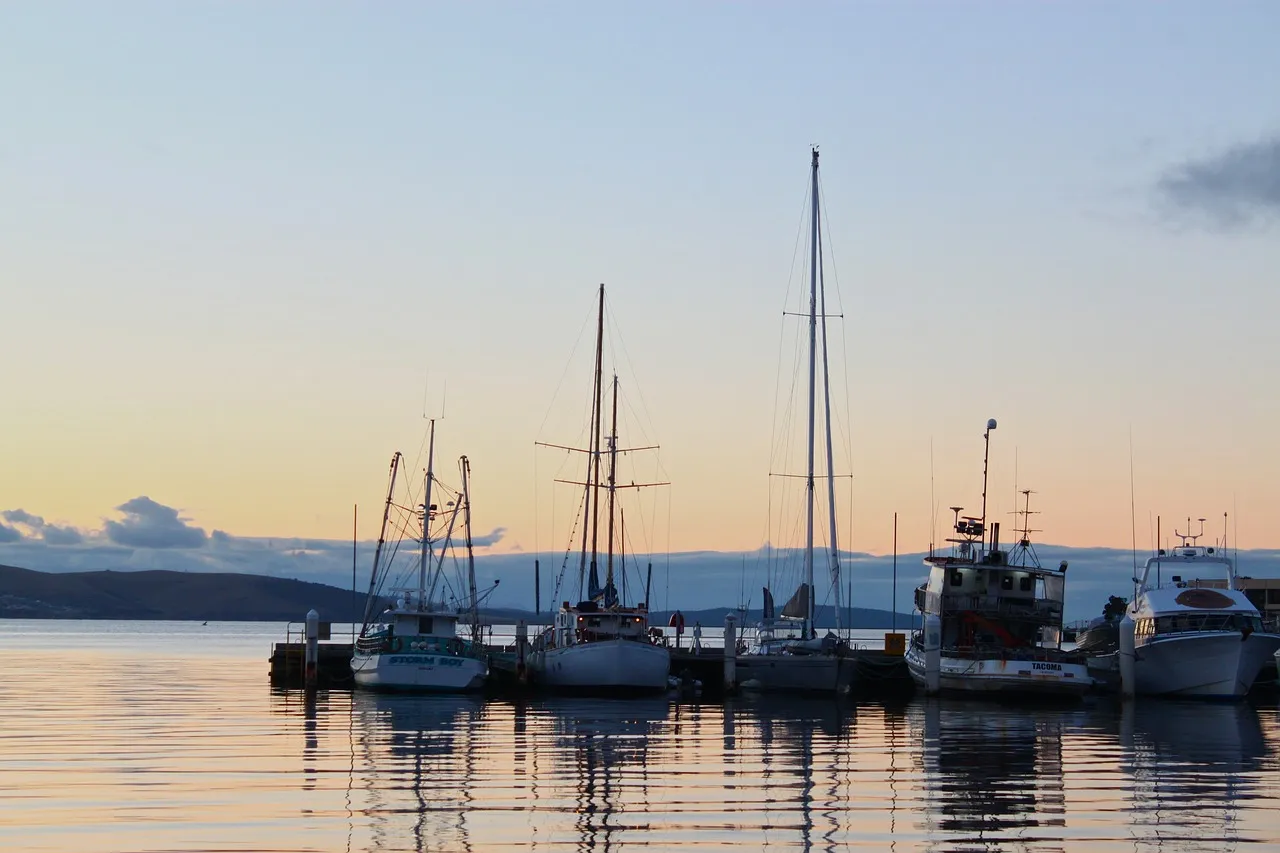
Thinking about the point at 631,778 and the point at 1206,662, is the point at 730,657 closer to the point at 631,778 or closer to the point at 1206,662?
the point at 1206,662

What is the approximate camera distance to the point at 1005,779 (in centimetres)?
3075

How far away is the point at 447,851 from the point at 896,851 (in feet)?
19.2

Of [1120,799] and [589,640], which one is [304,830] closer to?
[1120,799]

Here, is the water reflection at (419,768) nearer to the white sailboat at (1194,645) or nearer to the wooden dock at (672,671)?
the wooden dock at (672,671)

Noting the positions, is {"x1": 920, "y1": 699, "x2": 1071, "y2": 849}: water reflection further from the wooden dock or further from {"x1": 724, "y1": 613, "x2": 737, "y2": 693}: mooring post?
{"x1": 724, "y1": 613, "x2": 737, "y2": 693}: mooring post

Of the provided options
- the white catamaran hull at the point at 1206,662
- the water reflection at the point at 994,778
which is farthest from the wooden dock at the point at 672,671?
the water reflection at the point at 994,778

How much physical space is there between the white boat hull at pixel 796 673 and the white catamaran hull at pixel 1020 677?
490 cm

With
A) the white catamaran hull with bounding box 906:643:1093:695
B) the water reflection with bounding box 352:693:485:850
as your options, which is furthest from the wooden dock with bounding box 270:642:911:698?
the water reflection with bounding box 352:693:485:850

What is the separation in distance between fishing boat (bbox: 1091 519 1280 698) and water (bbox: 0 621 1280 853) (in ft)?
23.7

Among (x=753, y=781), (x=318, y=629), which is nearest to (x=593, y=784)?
(x=753, y=781)

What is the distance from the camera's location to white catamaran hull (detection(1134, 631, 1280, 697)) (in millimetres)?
61438

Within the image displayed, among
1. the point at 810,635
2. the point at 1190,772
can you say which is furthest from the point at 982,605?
the point at 1190,772

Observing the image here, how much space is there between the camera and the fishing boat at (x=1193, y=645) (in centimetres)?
6141

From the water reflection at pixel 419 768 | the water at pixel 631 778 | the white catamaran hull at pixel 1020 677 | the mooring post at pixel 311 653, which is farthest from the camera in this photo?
the mooring post at pixel 311 653
